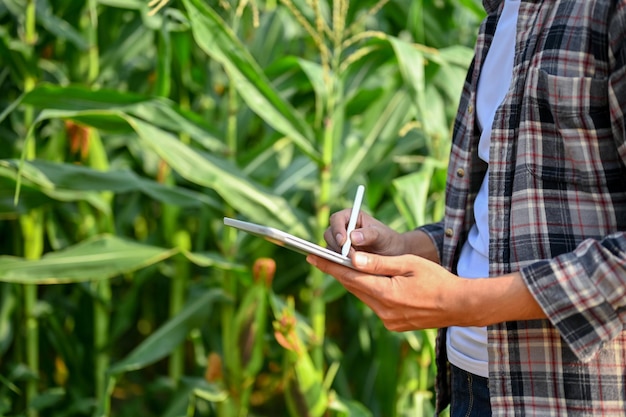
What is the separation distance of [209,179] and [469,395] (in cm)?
84

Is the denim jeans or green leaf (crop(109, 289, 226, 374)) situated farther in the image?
green leaf (crop(109, 289, 226, 374))

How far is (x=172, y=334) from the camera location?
1814mm

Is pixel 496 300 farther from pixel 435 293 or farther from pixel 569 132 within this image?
pixel 569 132

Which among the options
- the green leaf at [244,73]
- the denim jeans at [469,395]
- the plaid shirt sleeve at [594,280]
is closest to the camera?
the plaid shirt sleeve at [594,280]

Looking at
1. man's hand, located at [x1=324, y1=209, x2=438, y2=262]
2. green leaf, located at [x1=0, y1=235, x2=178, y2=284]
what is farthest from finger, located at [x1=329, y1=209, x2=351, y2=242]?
green leaf, located at [x1=0, y1=235, x2=178, y2=284]

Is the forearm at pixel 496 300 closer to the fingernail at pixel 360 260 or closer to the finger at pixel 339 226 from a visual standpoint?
the fingernail at pixel 360 260

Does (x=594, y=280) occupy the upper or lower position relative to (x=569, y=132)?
lower

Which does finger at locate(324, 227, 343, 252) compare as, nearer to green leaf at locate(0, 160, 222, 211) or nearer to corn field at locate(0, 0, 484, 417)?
corn field at locate(0, 0, 484, 417)

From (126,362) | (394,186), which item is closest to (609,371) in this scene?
(394,186)

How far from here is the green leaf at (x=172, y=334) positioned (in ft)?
5.81

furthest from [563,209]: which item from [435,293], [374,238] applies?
A: [374,238]

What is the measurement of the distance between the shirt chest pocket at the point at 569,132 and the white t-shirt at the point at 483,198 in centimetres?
9

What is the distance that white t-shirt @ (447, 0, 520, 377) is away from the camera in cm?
91

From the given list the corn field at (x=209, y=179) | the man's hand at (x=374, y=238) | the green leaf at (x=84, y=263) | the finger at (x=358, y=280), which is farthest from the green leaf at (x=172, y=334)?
the finger at (x=358, y=280)
